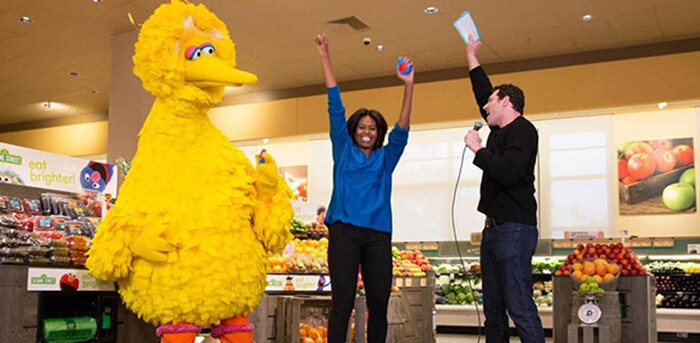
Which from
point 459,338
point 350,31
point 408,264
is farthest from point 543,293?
point 350,31

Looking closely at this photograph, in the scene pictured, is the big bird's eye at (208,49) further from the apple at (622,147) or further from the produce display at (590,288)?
the apple at (622,147)

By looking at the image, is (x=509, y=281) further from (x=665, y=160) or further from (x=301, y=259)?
(x=665, y=160)

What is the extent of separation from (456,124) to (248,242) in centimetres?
713

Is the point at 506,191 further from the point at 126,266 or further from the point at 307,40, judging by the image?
the point at 307,40

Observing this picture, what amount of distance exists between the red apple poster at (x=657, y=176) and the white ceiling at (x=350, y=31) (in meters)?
1.39

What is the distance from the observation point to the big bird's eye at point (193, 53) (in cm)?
271

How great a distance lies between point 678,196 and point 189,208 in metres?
7.93

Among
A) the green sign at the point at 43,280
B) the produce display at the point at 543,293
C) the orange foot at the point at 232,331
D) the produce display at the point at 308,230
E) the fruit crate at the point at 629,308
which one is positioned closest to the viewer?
the orange foot at the point at 232,331

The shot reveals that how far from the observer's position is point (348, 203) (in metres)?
3.27

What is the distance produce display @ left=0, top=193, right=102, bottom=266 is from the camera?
2949 mm

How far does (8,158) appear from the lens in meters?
3.39

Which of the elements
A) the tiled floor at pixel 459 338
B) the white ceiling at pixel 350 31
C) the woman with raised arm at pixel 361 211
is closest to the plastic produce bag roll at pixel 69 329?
the woman with raised arm at pixel 361 211

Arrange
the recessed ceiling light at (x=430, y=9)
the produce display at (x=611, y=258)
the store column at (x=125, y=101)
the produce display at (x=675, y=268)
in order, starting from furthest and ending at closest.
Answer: the store column at (x=125, y=101)
the produce display at (x=675, y=268)
the recessed ceiling light at (x=430, y=9)
the produce display at (x=611, y=258)

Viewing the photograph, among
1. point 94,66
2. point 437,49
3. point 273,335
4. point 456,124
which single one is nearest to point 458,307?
point 456,124
